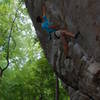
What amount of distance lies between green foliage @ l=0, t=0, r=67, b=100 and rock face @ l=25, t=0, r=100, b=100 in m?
11.0

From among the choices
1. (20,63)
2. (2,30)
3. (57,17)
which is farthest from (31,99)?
(57,17)

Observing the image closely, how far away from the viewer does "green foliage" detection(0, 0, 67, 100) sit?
23.0 meters

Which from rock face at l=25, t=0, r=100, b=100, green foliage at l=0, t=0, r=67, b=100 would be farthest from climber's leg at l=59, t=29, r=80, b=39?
green foliage at l=0, t=0, r=67, b=100

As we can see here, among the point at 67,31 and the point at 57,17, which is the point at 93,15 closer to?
the point at 67,31

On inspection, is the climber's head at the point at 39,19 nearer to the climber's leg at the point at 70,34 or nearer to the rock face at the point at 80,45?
the rock face at the point at 80,45

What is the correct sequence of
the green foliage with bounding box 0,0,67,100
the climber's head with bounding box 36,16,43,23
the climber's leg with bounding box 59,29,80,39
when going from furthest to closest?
the green foliage with bounding box 0,0,67,100 < the climber's head with bounding box 36,16,43,23 < the climber's leg with bounding box 59,29,80,39

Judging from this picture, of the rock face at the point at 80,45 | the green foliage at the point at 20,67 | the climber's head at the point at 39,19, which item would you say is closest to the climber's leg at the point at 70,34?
the rock face at the point at 80,45

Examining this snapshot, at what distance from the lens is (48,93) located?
74.7 ft

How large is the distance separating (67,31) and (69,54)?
1.08 m

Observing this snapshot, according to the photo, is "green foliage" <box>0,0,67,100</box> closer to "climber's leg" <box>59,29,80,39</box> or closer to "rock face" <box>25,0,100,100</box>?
"rock face" <box>25,0,100,100</box>

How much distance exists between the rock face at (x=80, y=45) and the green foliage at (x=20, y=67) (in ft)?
36.1

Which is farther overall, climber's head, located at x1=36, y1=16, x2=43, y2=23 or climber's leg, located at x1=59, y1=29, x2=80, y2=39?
climber's head, located at x1=36, y1=16, x2=43, y2=23

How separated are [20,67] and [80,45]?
20.0 meters

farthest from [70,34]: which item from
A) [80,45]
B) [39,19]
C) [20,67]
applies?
[20,67]
